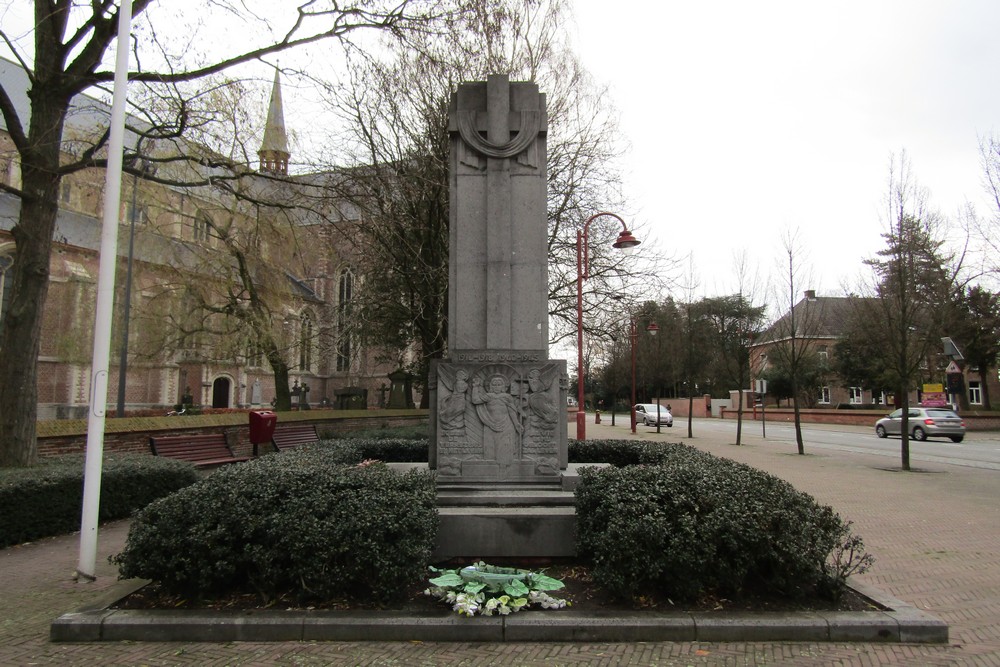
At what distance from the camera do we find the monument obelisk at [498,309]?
6391mm

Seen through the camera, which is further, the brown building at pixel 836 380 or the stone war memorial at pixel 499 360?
the brown building at pixel 836 380

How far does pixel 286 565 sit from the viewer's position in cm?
464

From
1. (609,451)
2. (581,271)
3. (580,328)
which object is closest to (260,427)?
(580,328)

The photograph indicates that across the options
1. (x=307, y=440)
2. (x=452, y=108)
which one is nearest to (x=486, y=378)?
(x=452, y=108)

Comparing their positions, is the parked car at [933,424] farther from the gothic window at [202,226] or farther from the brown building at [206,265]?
the gothic window at [202,226]

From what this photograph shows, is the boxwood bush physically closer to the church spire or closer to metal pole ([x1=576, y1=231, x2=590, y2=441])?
metal pole ([x1=576, y1=231, x2=590, y2=441])

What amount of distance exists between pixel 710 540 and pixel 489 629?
1.71 m

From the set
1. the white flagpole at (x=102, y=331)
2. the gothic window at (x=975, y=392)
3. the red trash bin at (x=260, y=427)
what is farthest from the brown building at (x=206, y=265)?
the gothic window at (x=975, y=392)

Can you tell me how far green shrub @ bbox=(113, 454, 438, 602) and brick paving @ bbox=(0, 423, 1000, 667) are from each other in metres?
0.49

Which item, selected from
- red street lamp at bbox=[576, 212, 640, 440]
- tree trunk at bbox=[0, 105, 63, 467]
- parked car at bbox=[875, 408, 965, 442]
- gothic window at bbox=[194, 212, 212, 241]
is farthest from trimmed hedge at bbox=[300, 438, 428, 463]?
parked car at bbox=[875, 408, 965, 442]

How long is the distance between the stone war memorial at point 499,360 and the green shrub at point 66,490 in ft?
13.9

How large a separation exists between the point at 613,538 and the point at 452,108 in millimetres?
5053

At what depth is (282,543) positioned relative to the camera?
455cm

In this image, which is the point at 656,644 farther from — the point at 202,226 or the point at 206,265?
the point at 202,226
